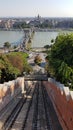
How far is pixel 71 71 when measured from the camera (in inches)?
770

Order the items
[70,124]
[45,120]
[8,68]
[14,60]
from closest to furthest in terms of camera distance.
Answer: [70,124]
[45,120]
[8,68]
[14,60]

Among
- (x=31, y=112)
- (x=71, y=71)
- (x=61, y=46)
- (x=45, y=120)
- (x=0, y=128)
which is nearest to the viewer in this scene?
(x=0, y=128)

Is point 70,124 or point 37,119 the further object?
point 37,119

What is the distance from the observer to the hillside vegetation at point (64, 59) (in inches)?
784

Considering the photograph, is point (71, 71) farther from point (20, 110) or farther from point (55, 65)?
point (20, 110)

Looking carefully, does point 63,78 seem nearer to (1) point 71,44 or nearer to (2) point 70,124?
(1) point 71,44

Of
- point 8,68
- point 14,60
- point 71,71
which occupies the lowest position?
point 14,60

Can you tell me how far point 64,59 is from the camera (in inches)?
822

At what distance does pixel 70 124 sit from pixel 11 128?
2121 mm

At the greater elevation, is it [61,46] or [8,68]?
[61,46]

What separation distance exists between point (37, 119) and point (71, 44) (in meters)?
7.51

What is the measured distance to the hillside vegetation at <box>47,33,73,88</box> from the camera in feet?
65.3

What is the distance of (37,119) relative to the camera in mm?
14016

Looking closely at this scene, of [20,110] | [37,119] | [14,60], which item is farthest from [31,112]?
[14,60]
